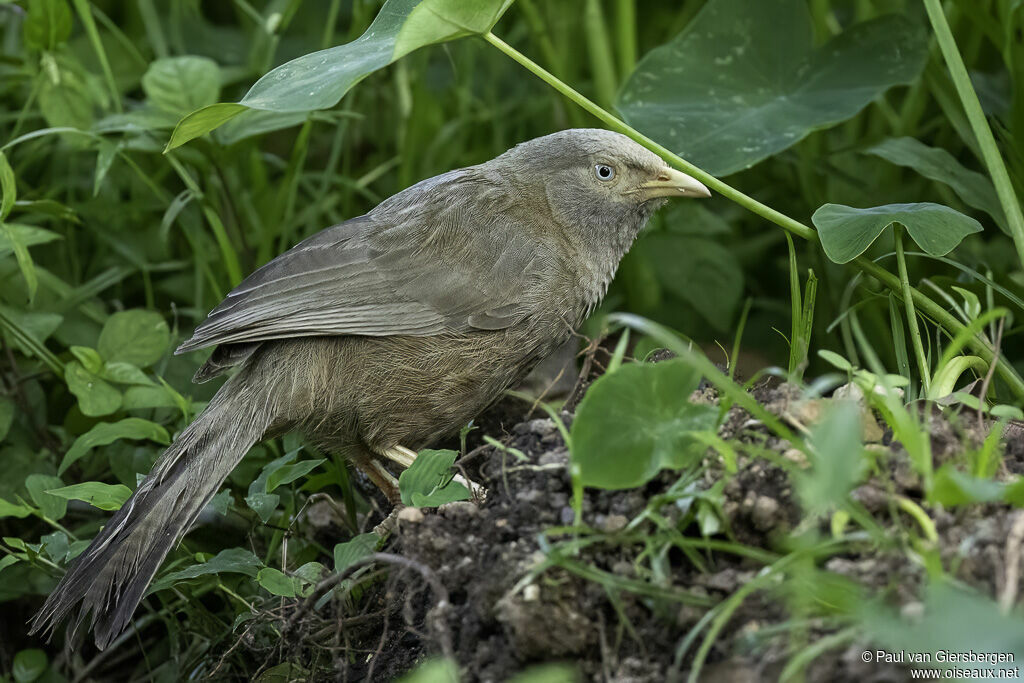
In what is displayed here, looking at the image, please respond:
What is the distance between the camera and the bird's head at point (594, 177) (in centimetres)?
378

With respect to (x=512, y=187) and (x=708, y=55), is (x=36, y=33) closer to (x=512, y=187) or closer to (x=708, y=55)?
(x=512, y=187)

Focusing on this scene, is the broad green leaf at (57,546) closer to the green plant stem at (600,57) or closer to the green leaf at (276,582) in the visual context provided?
the green leaf at (276,582)

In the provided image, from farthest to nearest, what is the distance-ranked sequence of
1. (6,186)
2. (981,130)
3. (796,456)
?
(6,186) → (981,130) → (796,456)

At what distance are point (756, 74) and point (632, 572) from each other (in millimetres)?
2903

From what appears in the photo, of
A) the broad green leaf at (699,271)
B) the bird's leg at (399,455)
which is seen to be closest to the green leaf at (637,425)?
the bird's leg at (399,455)

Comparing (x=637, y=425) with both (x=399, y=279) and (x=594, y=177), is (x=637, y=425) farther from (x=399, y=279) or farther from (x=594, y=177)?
(x=594, y=177)

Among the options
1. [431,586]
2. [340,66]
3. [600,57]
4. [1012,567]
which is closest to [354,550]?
[431,586]

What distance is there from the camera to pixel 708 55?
4.38 m

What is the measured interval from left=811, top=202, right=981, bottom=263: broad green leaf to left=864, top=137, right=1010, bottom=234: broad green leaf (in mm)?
840

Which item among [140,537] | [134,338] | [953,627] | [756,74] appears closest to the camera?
[953,627]

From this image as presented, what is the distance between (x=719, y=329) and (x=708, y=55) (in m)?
1.21

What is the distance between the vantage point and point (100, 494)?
9.84 feet

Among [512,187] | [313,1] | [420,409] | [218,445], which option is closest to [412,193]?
[512,187]

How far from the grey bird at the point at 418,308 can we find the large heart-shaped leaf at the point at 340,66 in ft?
2.36
